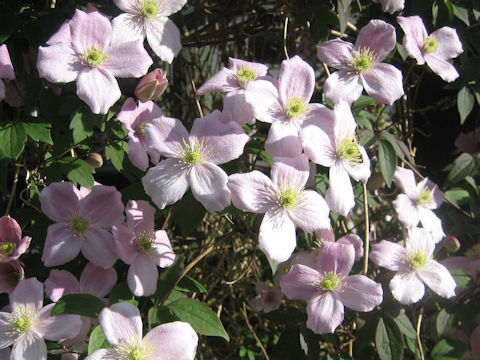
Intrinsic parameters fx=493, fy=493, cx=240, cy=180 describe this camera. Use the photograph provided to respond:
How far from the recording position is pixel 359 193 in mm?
1143

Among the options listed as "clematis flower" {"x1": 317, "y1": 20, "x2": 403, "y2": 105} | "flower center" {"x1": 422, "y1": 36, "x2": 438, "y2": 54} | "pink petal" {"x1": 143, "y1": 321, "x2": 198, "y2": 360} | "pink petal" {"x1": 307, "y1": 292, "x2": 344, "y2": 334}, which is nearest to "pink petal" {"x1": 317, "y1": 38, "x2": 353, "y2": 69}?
"clematis flower" {"x1": 317, "y1": 20, "x2": 403, "y2": 105}

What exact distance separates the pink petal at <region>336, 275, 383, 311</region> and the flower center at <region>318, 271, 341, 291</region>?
0.05 feet

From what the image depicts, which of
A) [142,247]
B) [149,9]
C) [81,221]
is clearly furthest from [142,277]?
[149,9]

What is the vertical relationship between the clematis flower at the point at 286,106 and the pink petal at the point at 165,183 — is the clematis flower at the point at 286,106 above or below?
above

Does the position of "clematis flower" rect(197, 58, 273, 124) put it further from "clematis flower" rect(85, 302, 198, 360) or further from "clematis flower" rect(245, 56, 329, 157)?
"clematis flower" rect(85, 302, 198, 360)

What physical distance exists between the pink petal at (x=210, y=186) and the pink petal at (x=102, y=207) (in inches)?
6.0

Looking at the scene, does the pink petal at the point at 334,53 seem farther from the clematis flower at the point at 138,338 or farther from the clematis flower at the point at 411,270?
the clematis flower at the point at 138,338

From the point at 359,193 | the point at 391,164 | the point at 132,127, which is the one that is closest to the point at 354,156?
the point at 391,164

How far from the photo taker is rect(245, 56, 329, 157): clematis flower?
83 centimetres

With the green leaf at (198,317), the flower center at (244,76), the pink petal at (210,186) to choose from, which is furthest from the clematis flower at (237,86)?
the green leaf at (198,317)

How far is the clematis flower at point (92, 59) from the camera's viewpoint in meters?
0.84

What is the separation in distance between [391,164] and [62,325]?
689 mm

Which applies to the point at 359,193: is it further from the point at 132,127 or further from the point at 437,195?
the point at 132,127

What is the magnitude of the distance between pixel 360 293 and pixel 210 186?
330 mm
